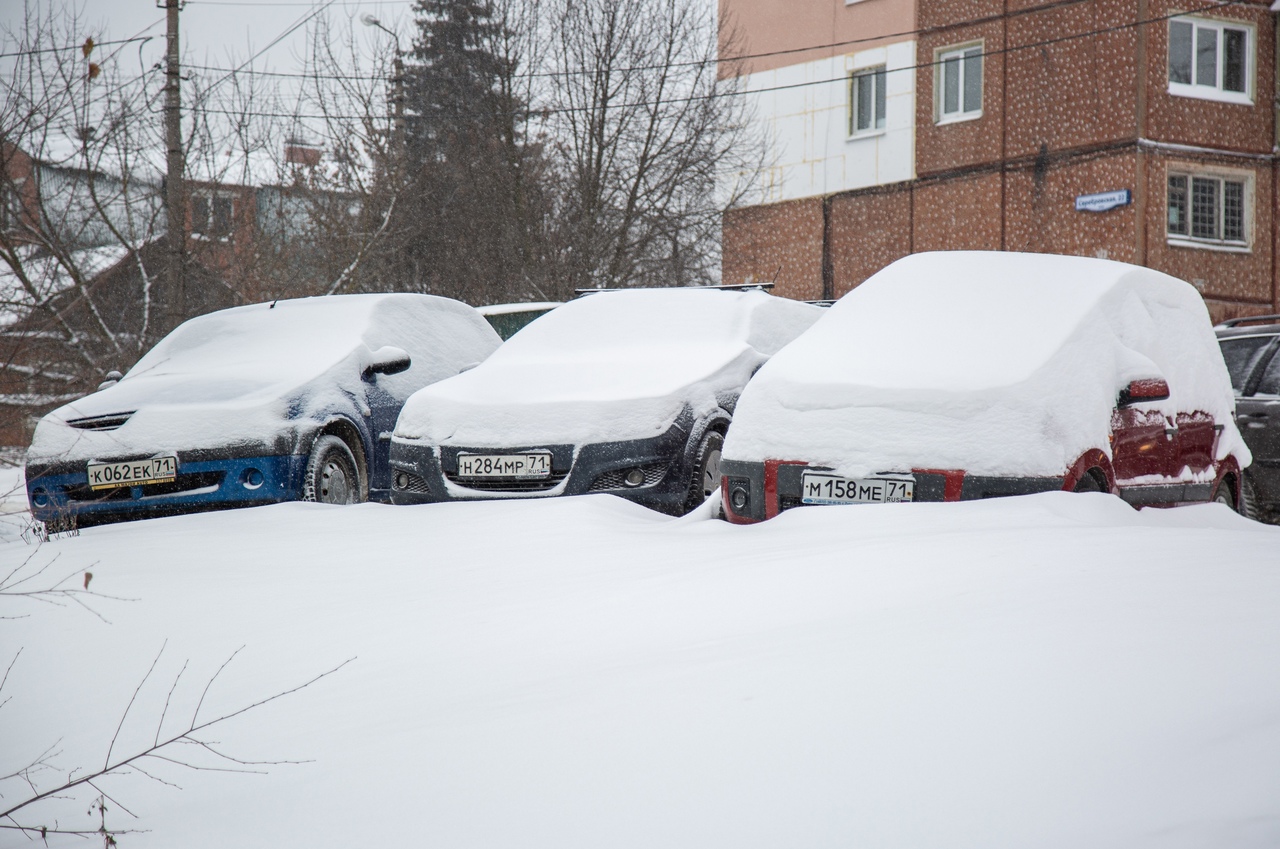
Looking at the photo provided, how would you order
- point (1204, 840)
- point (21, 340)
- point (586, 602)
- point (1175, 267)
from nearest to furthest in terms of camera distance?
point (1204, 840) → point (586, 602) → point (21, 340) → point (1175, 267)

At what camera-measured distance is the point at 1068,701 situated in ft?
7.77

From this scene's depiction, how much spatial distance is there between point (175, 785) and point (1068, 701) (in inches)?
70.4

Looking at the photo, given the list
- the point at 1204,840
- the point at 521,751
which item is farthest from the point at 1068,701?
the point at 521,751

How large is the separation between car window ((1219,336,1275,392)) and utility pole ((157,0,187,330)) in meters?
9.80

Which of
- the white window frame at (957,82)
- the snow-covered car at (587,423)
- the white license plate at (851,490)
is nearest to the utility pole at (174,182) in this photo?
the snow-covered car at (587,423)

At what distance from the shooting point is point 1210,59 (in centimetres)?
2066

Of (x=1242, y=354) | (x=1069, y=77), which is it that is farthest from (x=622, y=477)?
(x=1069, y=77)

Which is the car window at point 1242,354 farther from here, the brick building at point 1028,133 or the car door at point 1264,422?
the brick building at point 1028,133

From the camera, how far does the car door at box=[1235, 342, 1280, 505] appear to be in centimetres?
816

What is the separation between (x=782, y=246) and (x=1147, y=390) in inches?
800

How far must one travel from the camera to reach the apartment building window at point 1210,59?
20.5 meters

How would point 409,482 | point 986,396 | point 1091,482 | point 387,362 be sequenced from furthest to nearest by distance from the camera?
point 387,362 → point 409,482 → point 1091,482 → point 986,396

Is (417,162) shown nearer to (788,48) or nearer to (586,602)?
(788,48)

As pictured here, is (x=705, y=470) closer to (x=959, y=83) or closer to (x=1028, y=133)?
(x=1028, y=133)
